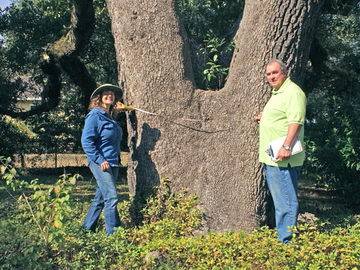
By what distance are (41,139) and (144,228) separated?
648 inches

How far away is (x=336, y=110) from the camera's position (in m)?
12.1

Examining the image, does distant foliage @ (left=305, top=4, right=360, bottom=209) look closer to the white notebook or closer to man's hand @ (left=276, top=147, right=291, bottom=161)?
the white notebook

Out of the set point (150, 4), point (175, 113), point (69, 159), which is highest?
point (150, 4)

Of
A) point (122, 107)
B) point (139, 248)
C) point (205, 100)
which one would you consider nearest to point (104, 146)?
point (122, 107)

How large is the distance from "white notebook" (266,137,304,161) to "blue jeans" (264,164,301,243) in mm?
186

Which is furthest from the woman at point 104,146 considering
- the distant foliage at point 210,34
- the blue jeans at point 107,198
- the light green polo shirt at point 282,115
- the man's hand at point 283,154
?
the man's hand at point 283,154

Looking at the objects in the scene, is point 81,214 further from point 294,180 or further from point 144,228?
point 294,180

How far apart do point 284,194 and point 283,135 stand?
604mm

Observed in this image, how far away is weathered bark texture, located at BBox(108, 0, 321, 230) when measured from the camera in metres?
6.67

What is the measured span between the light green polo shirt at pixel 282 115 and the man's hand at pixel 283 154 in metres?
0.11

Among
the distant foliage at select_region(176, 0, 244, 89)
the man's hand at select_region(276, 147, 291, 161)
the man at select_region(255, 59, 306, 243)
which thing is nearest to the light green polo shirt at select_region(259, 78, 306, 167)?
the man at select_region(255, 59, 306, 243)

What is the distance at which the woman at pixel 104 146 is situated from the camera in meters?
6.84

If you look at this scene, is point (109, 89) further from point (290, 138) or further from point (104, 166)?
point (290, 138)

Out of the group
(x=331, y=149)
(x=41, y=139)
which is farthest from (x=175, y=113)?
(x=41, y=139)
